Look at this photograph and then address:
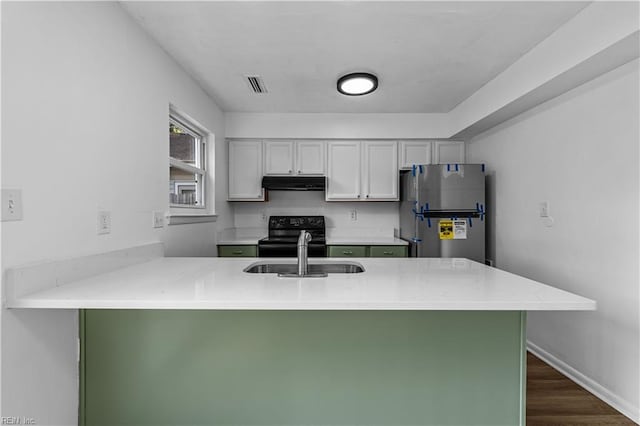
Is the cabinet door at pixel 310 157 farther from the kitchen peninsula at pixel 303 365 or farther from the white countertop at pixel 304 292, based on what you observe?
the kitchen peninsula at pixel 303 365

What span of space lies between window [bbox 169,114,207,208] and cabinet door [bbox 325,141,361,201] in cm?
140

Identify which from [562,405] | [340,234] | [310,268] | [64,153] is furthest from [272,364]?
[340,234]

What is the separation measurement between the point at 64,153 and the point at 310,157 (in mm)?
2844

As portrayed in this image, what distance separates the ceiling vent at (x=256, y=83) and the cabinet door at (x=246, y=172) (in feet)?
3.09

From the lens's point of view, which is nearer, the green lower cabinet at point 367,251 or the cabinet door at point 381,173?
the green lower cabinet at point 367,251

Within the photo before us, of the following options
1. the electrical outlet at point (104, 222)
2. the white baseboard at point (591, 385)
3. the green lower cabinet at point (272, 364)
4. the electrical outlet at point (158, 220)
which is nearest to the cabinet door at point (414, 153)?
the white baseboard at point (591, 385)

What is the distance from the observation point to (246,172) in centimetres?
415

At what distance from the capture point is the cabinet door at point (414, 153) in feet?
13.6

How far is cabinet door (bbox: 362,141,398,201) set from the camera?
13.6ft

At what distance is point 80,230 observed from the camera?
1608 mm

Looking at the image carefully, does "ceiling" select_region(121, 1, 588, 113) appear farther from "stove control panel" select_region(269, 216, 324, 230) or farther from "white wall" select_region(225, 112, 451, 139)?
"stove control panel" select_region(269, 216, 324, 230)

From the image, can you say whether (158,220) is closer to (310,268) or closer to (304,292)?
(310,268)

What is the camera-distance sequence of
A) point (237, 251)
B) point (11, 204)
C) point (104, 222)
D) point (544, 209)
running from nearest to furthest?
point (11, 204) < point (104, 222) < point (544, 209) < point (237, 251)

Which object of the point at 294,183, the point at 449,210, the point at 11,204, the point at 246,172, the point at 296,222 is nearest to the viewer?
the point at 11,204
